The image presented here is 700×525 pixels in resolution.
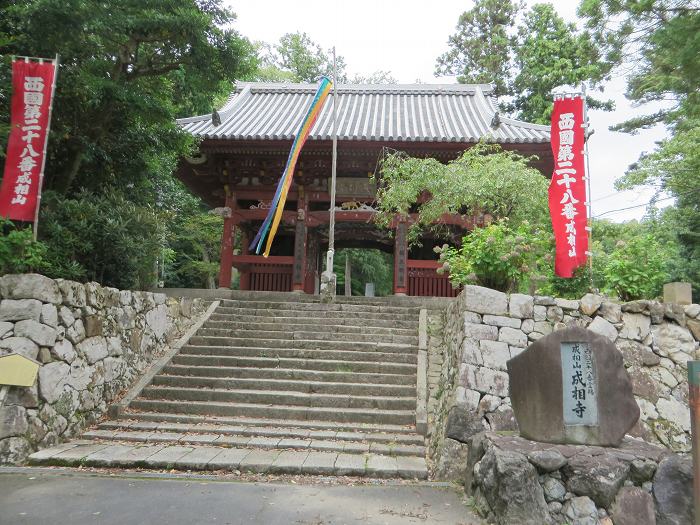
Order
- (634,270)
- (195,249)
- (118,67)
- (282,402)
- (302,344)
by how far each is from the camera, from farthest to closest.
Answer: (195,249), (302,344), (118,67), (282,402), (634,270)

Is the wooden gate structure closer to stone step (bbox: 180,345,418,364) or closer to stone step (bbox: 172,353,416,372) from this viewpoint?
stone step (bbox: 180,345,418,364)

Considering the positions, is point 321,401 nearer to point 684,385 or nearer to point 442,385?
point 442,385

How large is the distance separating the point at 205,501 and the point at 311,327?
470 cm

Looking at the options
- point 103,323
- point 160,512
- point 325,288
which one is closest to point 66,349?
point 103,323

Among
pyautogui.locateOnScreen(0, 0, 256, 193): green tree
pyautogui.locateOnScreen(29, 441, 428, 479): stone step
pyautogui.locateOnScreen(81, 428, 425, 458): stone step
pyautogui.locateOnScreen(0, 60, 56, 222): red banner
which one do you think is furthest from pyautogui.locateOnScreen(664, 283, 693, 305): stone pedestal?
pyautogui.locateOnScreen(0, 60, 56, 222): red banner

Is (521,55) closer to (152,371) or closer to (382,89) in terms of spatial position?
(382,89)

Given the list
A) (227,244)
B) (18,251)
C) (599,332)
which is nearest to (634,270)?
(599,332)

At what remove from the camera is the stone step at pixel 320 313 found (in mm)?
9148

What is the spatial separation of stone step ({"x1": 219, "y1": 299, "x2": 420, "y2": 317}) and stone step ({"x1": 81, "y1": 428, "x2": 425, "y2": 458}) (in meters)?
3.72

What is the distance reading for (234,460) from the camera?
5.07m

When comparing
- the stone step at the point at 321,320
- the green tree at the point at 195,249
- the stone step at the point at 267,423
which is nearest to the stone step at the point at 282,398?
the stone step at the point at 267,423

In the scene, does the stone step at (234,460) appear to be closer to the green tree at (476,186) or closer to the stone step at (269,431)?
the stone step at (269,431)

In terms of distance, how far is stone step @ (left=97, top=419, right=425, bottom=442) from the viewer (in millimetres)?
5863

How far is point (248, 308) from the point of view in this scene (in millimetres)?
9625
